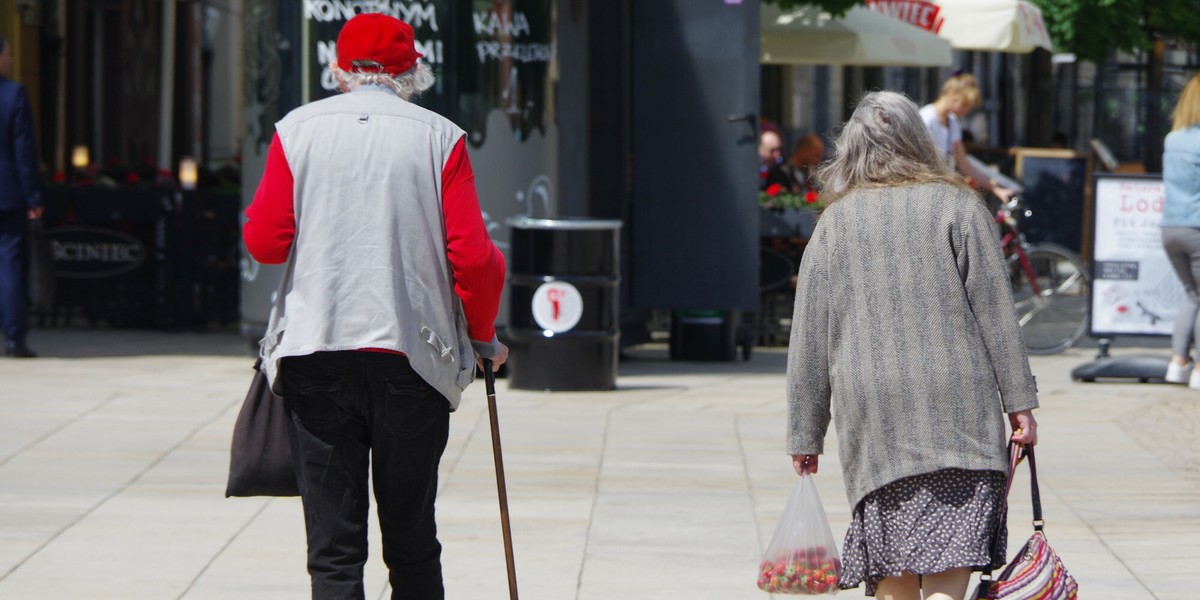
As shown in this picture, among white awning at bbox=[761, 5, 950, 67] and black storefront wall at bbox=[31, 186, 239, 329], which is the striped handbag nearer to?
black storefront wall at bbox=[31, 186, 239, 329]

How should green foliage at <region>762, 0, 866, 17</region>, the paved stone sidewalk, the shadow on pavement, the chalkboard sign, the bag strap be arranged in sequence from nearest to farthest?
the bag strap, the paved stone sidewalk, the shadow on pavement, green foliage at <region>762, 0, 866, 17</region>, the chalkboard sign

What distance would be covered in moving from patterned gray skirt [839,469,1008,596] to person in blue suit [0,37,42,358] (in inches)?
301

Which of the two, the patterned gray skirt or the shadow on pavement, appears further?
the shadow on pavement

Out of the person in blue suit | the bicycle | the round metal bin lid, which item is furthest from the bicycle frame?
the person in blue suit

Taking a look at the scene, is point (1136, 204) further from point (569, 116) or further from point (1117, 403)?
point (569, 116)

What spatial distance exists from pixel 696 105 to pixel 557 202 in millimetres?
1211

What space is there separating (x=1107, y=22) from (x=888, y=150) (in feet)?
52.3

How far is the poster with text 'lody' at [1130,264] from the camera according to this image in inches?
441

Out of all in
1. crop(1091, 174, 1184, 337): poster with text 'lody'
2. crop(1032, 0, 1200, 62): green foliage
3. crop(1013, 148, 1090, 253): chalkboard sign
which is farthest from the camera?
crop(1032, 0, 1200, 62): green foliage

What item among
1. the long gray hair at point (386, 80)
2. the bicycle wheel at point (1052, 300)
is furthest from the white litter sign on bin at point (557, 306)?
the long gray hair at point (386, 80)

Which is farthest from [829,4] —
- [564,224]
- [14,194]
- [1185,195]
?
[14,194]

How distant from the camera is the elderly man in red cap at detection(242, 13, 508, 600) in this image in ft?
→ 13.1

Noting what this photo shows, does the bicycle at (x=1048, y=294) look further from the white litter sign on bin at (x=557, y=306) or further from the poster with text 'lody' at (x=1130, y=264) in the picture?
the white litter sign on bin at (x=557, y=306)

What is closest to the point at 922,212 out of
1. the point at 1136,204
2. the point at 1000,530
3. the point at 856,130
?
the point at 856,130
